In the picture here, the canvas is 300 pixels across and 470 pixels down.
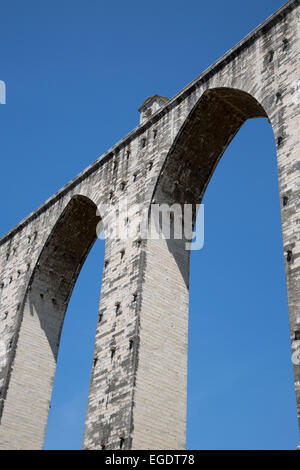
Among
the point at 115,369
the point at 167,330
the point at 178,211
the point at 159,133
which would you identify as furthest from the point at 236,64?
the point at 115,369

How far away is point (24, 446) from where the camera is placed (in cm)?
1811

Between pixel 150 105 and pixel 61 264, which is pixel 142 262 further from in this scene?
pixel 150 105

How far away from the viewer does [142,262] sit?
15.3m

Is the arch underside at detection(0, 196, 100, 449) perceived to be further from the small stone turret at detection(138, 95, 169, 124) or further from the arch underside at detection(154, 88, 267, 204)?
the arch underside at detection(154, 88, 267, 204)

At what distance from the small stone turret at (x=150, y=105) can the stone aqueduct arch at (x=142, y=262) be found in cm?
162

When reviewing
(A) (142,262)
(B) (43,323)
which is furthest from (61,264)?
(A) (142,262)

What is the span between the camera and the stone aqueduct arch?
13.3 meters

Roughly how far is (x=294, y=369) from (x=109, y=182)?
980 centimetres

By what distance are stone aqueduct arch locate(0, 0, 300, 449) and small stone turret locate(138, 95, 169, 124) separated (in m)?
1.62

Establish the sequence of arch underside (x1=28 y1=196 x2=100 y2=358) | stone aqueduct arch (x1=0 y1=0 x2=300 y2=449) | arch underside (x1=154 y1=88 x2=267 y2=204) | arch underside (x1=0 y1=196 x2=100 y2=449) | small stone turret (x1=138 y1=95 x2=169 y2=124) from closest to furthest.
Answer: stone aqueduct arch (x1=0 y1=0 x2=300 y2=449), arch underside (x1=154 y1=88 x2=267 y2=204), arch underside (x1=0 y1=196 x2=100 y2=449), small stone turret (x1=138 y1=95 x2=169 y2=124), arch underside (x1=28 y1=196 x2=100 y2=358)

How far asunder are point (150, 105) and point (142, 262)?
6.70m

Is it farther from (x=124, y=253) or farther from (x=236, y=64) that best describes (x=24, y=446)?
(x=236, y=64)

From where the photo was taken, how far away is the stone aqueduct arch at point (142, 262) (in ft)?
43.6

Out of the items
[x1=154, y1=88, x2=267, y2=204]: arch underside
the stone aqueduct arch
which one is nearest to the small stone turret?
the stone aqueduct arch
